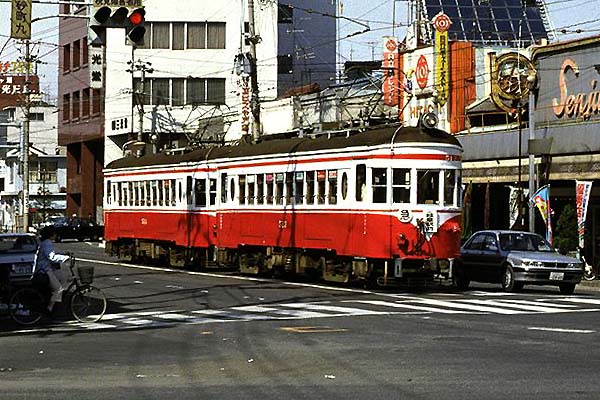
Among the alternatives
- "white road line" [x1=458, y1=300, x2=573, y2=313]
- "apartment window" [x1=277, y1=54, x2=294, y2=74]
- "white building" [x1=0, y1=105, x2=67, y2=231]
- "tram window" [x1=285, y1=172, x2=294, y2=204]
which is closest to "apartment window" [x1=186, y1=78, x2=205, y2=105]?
"apartment window" [x1=277, y1=54, x2=294, y2=74]

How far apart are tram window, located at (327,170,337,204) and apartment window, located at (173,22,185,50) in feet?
174

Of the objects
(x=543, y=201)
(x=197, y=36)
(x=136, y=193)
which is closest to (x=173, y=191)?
(x=136, y=193)

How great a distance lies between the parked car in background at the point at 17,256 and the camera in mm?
23391

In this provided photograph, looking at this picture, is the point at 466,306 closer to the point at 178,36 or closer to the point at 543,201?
the point at 543,201

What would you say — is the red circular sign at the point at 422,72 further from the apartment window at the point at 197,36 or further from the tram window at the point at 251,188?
the apartment window at the point at 197,36

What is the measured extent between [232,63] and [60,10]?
15.6 meters

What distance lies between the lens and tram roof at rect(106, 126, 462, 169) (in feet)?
95.1

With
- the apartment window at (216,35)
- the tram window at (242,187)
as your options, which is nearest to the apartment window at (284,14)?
the apartment window at (216,35)

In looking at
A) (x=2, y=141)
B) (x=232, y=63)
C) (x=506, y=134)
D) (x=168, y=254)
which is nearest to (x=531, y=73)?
(x=506, y=134)

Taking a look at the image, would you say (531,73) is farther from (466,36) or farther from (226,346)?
(466,36)

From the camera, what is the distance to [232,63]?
81.4 meters

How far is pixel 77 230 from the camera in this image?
252ft

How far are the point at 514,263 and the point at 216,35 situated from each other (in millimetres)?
54930

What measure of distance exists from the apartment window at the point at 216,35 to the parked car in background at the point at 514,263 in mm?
51806
